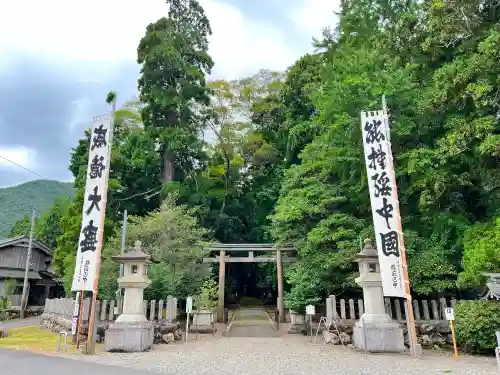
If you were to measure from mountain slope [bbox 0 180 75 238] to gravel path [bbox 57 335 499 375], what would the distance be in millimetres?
42575

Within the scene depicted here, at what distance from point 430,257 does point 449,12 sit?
720 centimetres

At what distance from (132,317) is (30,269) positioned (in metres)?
20.8

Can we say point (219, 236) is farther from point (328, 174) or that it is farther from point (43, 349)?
point (43, 349)

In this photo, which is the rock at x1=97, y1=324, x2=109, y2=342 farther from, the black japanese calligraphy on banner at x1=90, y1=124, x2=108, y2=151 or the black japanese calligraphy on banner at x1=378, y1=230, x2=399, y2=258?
the black japanese calligraphy on banner at x1=378, y1=230, x2=399, y2=258

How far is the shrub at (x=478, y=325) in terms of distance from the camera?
28.3 ft

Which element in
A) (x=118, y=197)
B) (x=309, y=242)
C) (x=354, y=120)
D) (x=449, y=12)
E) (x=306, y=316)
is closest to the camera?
(x=449, y=12)

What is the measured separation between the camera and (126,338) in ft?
30.9

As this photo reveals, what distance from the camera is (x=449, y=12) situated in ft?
34.0

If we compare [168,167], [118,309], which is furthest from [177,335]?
[168,167]

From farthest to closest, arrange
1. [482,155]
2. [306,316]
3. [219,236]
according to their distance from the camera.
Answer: [219,236] < [306,316] < [482,155]

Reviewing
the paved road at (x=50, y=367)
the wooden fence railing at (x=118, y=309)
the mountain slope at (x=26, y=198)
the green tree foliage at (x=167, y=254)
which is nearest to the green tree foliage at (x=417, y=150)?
the green tree foliage at (x=167, y=254)

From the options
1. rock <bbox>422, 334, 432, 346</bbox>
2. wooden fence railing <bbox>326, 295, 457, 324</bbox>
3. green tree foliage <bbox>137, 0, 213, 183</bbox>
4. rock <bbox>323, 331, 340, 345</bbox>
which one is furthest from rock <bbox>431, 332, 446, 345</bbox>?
green tree foliage <bbox>137, 0, 213, 183</bbox>

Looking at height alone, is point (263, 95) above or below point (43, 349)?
above

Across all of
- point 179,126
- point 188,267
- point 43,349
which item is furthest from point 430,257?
point 179,126
